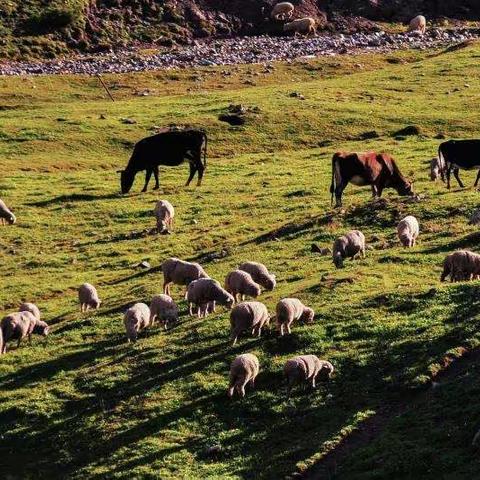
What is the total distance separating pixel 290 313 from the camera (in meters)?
24.5

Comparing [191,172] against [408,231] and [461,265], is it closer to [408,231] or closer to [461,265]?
[408,231]

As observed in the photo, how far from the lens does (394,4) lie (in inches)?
3656

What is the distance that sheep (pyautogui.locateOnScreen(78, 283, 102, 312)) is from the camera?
29531mm

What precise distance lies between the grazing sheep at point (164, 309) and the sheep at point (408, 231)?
765 cm

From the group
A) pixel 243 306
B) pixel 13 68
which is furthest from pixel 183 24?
pixel 243 306

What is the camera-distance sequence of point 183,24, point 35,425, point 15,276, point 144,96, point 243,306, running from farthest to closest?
point 183,24 < point 144,96 < point 15,276 < point 243,306 < point 35,425

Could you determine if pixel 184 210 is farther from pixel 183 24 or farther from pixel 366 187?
pixel 183 24

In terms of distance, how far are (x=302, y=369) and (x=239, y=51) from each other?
5819cm

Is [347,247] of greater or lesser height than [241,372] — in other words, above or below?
above

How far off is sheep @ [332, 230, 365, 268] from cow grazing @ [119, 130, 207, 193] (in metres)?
14.5

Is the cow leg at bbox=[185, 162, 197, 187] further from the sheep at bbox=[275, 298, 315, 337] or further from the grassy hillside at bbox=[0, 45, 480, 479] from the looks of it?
the sheep at bbox=[275, 298, 315, 337]

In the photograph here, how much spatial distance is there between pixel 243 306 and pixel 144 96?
41.0 metres

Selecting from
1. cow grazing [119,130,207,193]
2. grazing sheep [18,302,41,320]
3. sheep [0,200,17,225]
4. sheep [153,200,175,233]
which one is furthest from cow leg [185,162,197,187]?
grazing sheep [18,302,41,320]

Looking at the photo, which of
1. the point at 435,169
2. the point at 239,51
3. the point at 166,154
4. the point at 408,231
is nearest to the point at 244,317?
the point at 408,231
